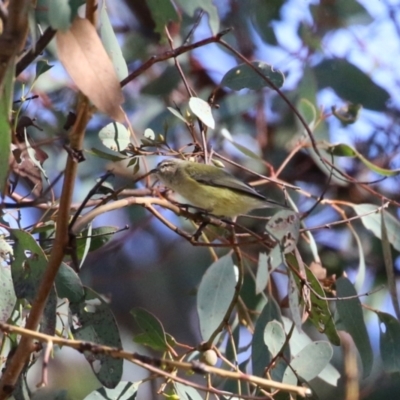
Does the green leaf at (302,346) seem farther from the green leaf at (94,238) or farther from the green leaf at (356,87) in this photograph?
the green leaf at (356,87)

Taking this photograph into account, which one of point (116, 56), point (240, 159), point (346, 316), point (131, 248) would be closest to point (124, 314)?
point (131, 248)

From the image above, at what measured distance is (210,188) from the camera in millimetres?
2043

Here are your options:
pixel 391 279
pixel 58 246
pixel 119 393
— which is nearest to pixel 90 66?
pixel 58 246

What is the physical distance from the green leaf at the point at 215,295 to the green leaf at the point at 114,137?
35 centimetres

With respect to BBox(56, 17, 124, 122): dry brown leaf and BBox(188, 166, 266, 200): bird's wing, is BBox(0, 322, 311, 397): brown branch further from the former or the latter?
BBox(188, 166, 266, 200): bird's wing

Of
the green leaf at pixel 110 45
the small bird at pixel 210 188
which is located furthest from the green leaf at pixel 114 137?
the small bird at pixel 210 188

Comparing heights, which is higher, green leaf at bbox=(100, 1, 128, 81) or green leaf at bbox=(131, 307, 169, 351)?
green leaf at bbox=(100, 1, 128, 81)

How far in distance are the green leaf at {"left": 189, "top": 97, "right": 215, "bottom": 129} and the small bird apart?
1.61 feet

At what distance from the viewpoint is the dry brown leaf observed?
0.99m

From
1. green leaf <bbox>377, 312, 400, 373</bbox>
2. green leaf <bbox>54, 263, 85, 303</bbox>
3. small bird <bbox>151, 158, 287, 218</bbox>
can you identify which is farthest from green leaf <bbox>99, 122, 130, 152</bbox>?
green leaf <bbox>377, 312, 400, 373</bbox>

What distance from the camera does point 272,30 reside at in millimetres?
2639

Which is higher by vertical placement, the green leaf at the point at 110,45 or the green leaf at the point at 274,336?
the green leaf at the point at 110,45

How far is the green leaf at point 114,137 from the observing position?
140 cm

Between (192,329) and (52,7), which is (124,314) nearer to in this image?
(192,329)
